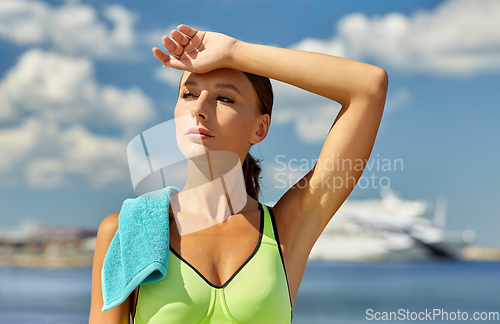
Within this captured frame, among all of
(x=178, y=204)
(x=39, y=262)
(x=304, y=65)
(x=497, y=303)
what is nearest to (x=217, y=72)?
(x=304, y=65)

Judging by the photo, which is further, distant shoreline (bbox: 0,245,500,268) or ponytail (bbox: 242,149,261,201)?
distant shoreline (bbox: 0,245,500,268)

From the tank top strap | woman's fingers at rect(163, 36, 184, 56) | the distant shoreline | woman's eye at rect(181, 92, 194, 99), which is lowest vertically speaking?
the distant shoreline

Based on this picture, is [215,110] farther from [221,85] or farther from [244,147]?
[244,147]

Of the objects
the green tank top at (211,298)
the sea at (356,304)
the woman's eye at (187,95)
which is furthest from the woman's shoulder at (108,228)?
the sea at (356,304)

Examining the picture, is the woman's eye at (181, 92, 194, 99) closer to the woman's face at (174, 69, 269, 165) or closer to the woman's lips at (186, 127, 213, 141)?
the woman's face at (174, 69, 269, 165)

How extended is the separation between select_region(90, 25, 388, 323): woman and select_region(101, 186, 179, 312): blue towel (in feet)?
0.15

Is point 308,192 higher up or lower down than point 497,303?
higher up

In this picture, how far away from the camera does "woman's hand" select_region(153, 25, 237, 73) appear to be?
59.3 inches

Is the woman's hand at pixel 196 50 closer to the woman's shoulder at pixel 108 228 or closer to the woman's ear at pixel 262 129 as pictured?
the woman's ear at pixel 262 129

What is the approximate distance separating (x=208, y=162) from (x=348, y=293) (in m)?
20.5

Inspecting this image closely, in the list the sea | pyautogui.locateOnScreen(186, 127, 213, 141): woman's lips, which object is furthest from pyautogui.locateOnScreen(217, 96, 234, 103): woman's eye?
the sea

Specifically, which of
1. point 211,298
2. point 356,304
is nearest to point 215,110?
point 211,298

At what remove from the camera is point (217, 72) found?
1566 millimetres

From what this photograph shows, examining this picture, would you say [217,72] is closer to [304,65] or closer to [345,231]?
[304,65]
